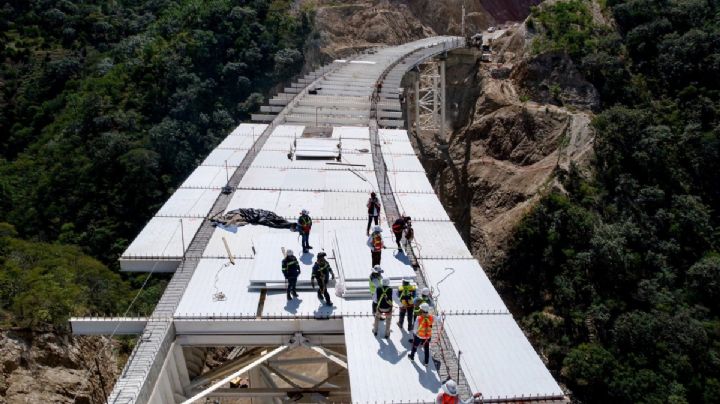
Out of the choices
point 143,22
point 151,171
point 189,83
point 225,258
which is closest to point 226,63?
point 189,83

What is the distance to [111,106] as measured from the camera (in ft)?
139

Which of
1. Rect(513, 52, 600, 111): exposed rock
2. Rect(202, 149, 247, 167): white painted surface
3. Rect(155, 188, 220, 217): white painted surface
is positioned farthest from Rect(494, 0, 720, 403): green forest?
Rect(155, 188, 220, 217): white painted surface

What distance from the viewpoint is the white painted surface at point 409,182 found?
21734 mm

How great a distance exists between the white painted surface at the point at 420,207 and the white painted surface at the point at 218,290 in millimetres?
6366

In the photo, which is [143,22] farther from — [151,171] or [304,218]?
[304,218]

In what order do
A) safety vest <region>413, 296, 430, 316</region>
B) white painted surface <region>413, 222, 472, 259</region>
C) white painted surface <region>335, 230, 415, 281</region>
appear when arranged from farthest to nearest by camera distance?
white painted surface <region>413, 222, 472, 259</region>
white painted surface <region>335, 230, 415, 281</region>
safety vest <region>413, 296, 430, 316</region>

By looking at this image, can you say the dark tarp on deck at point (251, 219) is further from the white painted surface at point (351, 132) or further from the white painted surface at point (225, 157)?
the white painted surface at point (351, 132)

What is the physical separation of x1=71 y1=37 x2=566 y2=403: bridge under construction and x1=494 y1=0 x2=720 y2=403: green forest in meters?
11.5

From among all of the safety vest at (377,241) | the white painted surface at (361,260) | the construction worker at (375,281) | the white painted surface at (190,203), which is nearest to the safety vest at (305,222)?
the white painted surface at (361,260)

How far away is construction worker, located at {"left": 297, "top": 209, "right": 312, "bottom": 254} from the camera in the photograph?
15.8 meters

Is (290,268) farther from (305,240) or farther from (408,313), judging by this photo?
(408,313)

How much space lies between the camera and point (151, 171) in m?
39.4

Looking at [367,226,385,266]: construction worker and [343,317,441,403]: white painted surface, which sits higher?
[367,226,385,266]: construction worker

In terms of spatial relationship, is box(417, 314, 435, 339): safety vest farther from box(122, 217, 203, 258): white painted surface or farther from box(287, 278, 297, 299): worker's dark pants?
box(122, 217, 203, 258): white painted surface
